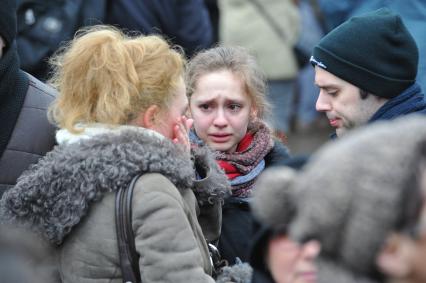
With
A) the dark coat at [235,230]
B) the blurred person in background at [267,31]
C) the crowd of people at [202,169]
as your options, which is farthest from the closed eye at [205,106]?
the blurred person in background at [267,31]

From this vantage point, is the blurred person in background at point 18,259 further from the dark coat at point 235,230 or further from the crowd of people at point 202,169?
the dark coat at point 235,230

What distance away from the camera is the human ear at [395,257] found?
5.68ft

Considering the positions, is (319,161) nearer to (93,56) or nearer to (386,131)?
(386,131)

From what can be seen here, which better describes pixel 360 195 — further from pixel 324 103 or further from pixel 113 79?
pixel 324 103

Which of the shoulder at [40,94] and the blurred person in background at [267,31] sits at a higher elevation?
the shoulder at [40,94]

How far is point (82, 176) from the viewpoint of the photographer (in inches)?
115

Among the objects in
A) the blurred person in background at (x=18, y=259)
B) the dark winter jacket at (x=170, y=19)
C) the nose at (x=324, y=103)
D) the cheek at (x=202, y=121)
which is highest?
the blurred person in background at (x=18, y=259)

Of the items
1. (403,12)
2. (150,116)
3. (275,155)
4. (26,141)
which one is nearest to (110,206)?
(150,116)

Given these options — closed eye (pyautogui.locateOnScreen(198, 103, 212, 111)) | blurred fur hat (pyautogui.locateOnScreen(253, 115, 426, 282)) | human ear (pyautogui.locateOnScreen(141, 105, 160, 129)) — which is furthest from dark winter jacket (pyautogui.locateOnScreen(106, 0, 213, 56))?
blurred fur hat (pyautogui.locateOnScreen(253, 115, 426, 282))

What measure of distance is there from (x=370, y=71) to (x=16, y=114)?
131 cm

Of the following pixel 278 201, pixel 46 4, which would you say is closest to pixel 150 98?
pixel 278 201

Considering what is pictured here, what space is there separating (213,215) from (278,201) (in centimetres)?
150

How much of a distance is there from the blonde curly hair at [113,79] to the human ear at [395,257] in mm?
1483

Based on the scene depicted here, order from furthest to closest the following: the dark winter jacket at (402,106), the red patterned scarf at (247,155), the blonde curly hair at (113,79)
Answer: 1. the red patterned scarf at (247,155)
2. the dark winter jacket at (402,106)
3. the blonde curly hair at (113,79)
